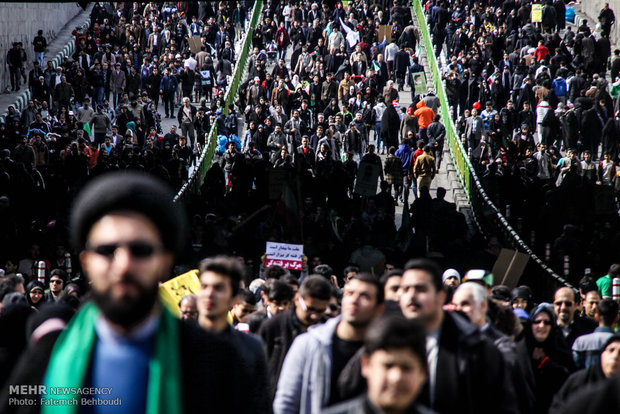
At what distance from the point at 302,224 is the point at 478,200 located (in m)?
5.32

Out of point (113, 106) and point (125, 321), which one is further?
point (113, 106)

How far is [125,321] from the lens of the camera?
260 centimetres

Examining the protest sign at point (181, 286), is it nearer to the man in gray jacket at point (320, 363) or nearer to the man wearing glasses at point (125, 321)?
the man in gray jacket at point (320, 363)

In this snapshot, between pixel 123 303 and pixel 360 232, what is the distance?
49.8 ft

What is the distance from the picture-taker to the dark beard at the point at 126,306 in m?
2.56

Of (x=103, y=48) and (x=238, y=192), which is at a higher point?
(x=103, y=48)

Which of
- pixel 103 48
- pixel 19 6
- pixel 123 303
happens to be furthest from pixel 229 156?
pixel 123 303

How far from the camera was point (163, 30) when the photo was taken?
36.4 metres

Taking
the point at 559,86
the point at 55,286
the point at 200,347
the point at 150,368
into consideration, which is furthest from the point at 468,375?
the point at 559,86

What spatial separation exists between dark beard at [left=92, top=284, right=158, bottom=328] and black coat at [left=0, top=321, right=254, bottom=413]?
185 mm

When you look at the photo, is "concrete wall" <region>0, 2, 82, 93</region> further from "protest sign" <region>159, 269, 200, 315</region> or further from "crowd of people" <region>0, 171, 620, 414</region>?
"crowd of people" <region>0, 171, 620, 414</region>

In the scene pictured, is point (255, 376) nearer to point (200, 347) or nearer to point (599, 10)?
point (200, 347)

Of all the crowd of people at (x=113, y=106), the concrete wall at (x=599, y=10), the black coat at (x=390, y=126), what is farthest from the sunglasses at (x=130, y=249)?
the concrete wall at (x=599, y=10)

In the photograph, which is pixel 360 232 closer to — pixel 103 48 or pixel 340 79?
pixel 340 79
